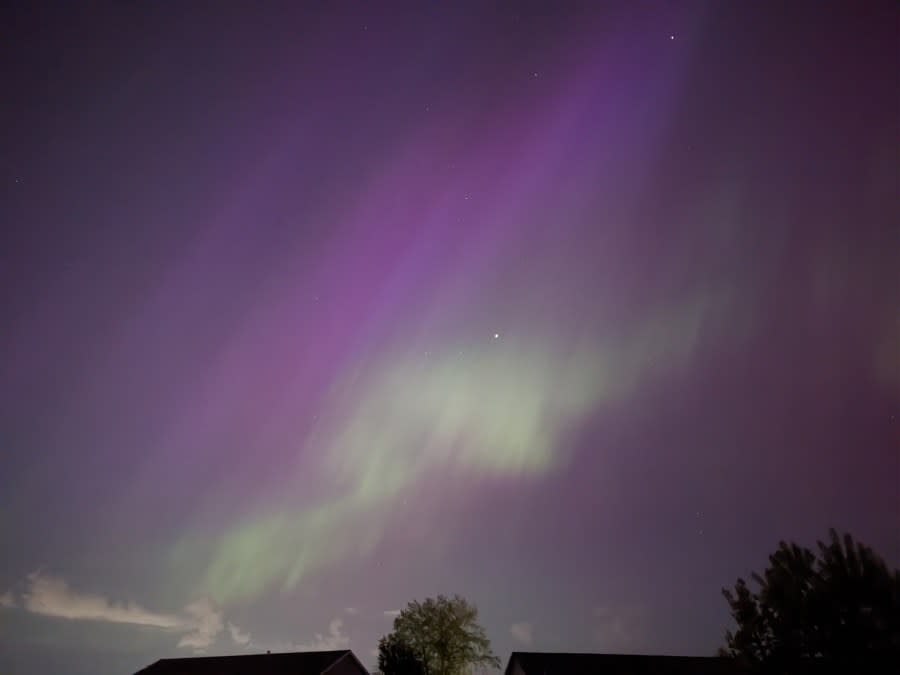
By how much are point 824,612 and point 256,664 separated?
49.1 m

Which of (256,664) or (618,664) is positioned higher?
(256,664)

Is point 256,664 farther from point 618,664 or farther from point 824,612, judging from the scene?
point 824,612

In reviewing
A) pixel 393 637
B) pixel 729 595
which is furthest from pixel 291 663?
pixel 729 595

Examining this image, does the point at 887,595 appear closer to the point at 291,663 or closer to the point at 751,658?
the point at 751,658

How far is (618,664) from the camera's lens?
50719 millimetres

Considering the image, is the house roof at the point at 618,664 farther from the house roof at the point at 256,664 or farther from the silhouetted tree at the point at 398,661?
the house roof at the point at 256,664

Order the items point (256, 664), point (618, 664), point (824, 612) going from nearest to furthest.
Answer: point (824, 612) → point (618, 664) → point (256, 664)

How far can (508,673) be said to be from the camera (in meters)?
56.5

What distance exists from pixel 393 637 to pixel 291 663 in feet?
38.1

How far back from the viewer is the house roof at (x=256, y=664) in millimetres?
53000

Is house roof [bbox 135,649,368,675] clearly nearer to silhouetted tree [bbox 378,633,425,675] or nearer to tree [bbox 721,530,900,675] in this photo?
silhouetted tree [bbox 378,633,425,675]

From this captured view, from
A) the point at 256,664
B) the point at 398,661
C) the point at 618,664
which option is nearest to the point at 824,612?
the point at 618,664

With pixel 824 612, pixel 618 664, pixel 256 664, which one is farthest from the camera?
pixel 256 664

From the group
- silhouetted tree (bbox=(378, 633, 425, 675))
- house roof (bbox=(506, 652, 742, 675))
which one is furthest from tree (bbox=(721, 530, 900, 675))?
silhouetted tree (bbox=(378, 633, 425, 675))
